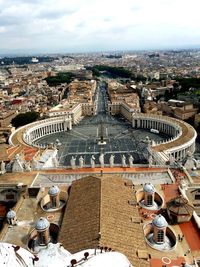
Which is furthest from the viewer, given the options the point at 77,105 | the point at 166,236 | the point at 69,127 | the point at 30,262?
the point at 77,105

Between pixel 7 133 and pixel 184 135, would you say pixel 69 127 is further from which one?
pixel 184 135

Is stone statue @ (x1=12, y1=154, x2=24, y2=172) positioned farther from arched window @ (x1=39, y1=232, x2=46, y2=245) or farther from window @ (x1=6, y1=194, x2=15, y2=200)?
arched window @ (x1=39, y1=232, x2=46, y2=245)

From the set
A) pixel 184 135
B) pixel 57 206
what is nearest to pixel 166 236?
pixel 57 206

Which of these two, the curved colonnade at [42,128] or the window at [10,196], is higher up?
the window at [10,196]

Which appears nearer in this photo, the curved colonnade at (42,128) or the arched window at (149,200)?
the arched window at (149,200)

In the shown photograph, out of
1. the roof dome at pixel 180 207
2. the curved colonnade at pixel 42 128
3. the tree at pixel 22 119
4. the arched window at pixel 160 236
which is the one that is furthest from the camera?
the tree at pixel 22 119

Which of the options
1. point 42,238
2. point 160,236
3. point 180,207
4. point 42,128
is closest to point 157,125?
point 42,128

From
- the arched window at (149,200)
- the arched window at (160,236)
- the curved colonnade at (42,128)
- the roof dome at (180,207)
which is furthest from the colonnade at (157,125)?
the arched window at (160,236)

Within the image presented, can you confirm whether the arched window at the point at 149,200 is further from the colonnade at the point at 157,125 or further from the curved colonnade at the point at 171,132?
the colonnade at the point at 157,125

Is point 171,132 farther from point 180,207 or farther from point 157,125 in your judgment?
point 180,207
